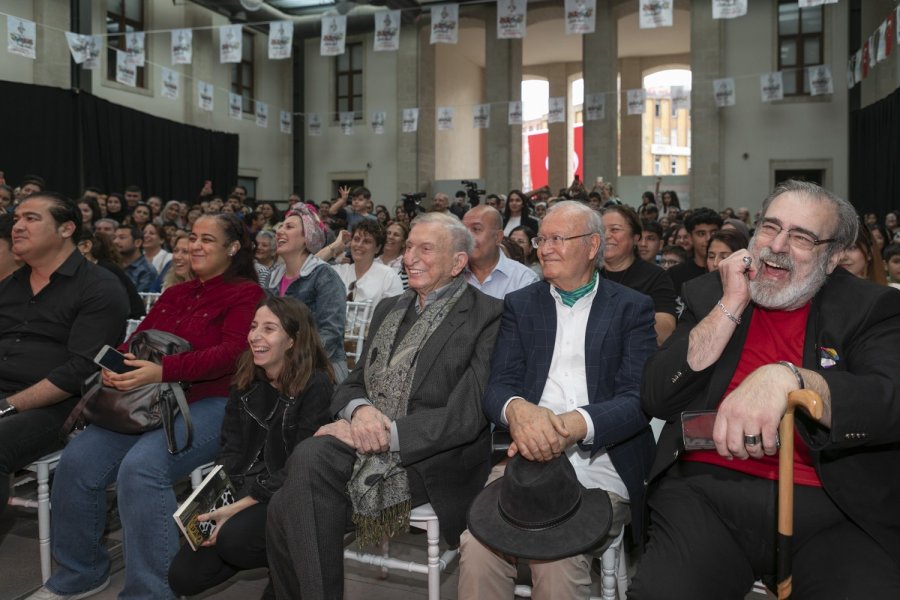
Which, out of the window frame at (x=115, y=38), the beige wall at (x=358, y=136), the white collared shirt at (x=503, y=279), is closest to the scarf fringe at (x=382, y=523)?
the white collared shirt at (x=503, y=279)

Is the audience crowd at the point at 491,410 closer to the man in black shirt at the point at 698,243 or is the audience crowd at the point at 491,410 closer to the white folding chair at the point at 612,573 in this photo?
the white folding chair at the point at 612,573

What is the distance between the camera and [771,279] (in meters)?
2.01

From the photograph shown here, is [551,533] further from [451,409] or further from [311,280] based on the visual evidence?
[311,280]

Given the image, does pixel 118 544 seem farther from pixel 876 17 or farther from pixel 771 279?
pixel 876 17

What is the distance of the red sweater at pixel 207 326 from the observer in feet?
9.36

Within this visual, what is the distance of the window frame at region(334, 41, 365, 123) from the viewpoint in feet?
59.8

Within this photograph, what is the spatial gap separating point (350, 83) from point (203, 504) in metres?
17.4

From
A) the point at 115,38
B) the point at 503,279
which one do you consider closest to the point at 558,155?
the point at 115,38

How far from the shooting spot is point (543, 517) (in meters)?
1.96

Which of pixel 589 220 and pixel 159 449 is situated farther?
pixel 159 449

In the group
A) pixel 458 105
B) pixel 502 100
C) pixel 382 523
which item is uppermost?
pixel 458 105

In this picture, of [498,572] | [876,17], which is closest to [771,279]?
[498,572]

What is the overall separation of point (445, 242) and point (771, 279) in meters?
1.16

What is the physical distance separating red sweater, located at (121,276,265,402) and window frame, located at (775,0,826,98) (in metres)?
14.8
